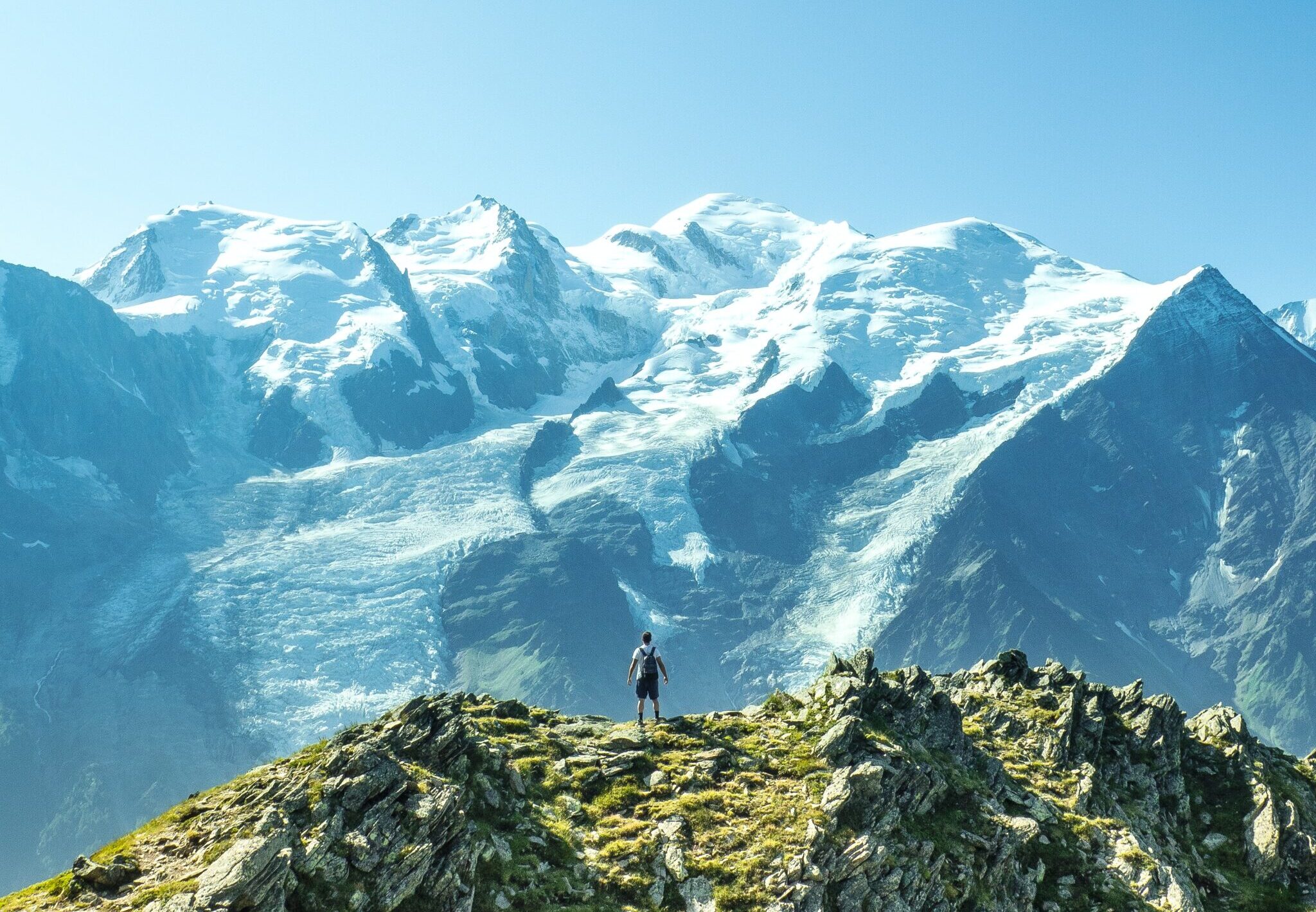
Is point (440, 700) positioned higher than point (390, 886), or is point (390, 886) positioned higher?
point (440, 700)

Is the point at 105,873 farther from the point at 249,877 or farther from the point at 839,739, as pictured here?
the point at 839,739

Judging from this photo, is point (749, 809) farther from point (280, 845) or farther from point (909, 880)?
point (280, 845)

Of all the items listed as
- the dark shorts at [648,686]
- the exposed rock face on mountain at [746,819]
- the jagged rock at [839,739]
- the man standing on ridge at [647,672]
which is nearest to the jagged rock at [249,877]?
the exposed rock face on mountain at [746,819]

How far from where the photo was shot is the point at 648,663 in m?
41.8

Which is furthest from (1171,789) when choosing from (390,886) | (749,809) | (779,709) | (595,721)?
(390,886)

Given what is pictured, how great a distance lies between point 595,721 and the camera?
43594 mm

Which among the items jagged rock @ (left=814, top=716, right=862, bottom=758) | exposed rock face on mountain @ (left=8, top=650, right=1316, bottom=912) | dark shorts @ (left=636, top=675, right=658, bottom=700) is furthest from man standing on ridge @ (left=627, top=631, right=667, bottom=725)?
jagged rock @ (left=814, top=716, right=862, bottom=758)

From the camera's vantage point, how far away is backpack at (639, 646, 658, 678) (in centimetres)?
4128

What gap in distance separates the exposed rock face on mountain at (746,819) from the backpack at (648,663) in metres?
2.03

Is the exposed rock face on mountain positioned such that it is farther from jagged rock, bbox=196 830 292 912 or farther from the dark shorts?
the dark shorts

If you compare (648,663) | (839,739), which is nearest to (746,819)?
(839,739)

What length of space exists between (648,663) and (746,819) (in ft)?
29.0

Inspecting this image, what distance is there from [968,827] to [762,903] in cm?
937

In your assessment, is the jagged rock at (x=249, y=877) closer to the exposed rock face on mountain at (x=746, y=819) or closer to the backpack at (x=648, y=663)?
the exposed rock face on mountain at (x=746, y=819)
